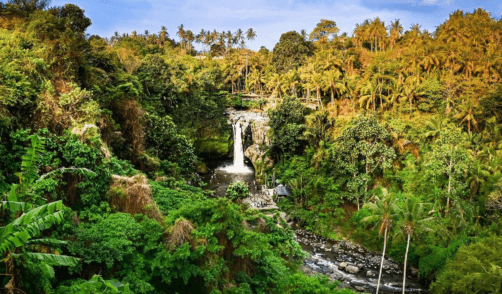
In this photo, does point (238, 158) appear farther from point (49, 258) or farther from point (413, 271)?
point (49, 258)

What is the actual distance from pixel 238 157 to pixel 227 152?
1737mm

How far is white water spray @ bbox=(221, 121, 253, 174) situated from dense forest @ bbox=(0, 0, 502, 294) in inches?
52.7

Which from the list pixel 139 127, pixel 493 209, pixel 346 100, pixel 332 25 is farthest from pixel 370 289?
pixel 332 25

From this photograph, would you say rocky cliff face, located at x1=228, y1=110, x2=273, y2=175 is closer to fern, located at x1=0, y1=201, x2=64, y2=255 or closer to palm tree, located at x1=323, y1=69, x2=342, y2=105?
palm tree, located at x1=323, y1=69, x2=342, y2=105

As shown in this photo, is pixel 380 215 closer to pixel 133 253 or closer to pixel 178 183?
pixel 178 183

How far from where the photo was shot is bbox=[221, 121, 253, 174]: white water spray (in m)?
45.4

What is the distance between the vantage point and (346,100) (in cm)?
4691

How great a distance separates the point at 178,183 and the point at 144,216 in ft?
25.6

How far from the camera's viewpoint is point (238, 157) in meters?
46.4

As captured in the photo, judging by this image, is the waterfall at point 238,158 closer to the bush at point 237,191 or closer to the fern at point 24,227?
the bush at point 237,191

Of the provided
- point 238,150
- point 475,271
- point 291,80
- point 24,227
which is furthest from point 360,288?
point 291,80

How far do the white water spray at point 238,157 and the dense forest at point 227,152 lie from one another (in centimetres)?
134

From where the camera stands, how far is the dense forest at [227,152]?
413 inches

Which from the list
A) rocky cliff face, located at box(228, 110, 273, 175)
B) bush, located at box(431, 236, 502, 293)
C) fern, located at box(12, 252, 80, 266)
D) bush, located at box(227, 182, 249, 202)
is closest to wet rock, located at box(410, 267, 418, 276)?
bush, located at box(431, 236, 502, 293)
